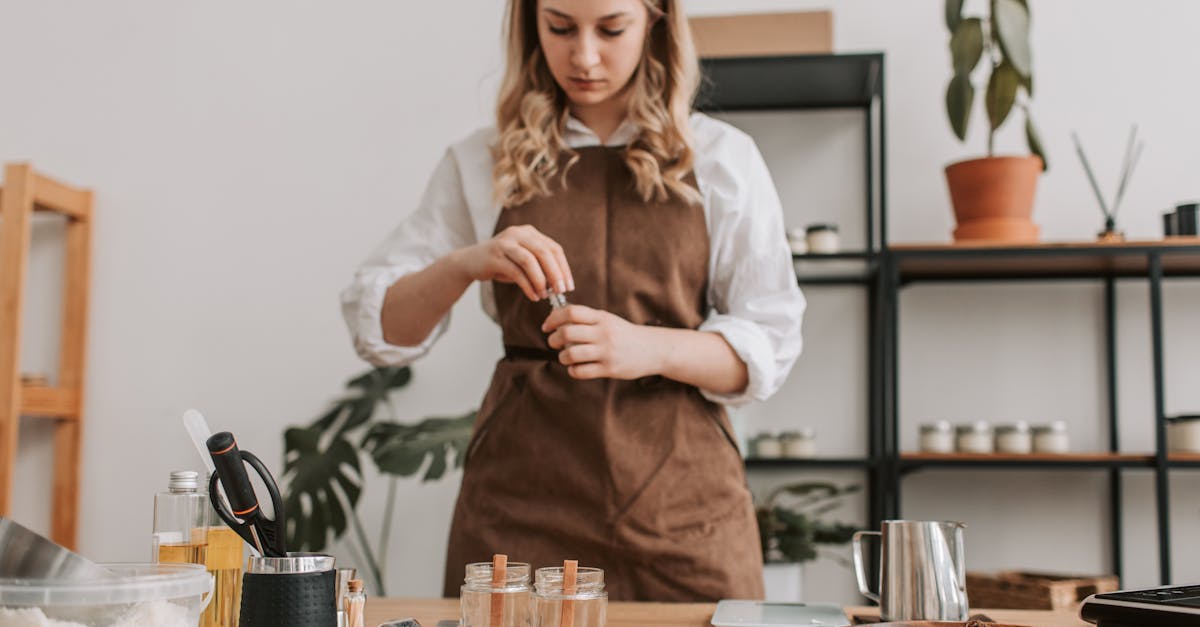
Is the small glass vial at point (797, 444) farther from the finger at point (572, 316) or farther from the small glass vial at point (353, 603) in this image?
the small glass vial at point (353, 603)

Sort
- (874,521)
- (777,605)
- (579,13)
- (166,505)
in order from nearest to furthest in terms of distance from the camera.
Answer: (166,505) < (777,605) < (579,13) < (874,521)

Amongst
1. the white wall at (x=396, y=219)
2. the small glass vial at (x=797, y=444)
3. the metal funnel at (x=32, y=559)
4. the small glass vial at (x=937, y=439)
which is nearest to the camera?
the metal funnel at (x=32, y=559)

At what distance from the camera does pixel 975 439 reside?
2463mm

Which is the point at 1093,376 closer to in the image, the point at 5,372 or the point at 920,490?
the point at 920,490

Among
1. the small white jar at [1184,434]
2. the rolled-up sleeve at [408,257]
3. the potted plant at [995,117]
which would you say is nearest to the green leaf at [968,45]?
the potted plant at [995,117]

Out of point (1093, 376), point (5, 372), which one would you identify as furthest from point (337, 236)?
point (1093, 376)

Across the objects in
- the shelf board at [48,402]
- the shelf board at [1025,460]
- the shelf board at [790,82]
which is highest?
the shelf board at [790,82]

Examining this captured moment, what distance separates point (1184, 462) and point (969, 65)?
103 cm

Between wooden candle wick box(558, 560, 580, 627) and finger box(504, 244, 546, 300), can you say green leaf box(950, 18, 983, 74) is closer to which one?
finger box(504, 244, 546, 300)

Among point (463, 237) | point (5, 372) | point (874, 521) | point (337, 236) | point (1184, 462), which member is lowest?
point (874, 521)

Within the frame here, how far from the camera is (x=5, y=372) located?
107 inches

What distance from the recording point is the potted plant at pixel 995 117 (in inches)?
94.3

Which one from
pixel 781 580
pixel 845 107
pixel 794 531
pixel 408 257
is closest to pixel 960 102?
pixel 845 107

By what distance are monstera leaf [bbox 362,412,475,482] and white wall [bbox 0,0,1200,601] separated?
34 centimetres
